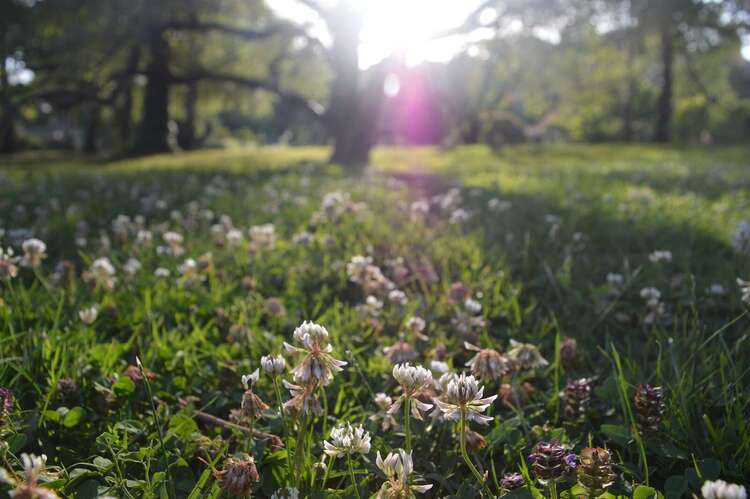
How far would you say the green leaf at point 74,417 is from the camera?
6.35 feet

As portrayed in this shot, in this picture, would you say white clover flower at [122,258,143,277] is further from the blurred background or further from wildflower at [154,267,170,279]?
the blurred background

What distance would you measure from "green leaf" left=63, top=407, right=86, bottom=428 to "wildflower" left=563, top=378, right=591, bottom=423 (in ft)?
5.19

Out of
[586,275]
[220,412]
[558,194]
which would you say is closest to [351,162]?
[558,194]

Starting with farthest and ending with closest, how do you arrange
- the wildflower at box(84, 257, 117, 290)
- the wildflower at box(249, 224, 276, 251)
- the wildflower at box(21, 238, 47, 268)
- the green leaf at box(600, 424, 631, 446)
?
the wildflower at box(249, 224, 276, 251)
the wildflower at box(84, 257, 117, 290)
the wildflower at box(21, 238, 47, 268)
the green leaf at box(600, 424, 631, 446)

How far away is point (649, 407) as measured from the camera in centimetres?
177

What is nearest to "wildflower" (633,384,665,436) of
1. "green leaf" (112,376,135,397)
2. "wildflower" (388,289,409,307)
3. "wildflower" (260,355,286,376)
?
"wildflower" (260,355,286,376)

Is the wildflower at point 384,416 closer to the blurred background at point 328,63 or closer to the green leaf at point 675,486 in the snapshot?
the green leaf at point 675,486

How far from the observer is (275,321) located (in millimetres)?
2906

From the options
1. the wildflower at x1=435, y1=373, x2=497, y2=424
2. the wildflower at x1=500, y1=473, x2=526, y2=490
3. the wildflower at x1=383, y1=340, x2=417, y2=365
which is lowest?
the wildflower at x1=500, y1=473, x2=526, y2=490

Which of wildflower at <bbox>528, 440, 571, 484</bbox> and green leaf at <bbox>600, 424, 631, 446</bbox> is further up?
wildflower at <bbox>528, 440, 571, 484</bbox>

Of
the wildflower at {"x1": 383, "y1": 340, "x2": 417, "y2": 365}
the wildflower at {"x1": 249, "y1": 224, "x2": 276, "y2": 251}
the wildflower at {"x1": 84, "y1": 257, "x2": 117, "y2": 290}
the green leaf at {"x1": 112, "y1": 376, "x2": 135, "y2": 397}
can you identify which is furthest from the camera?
the wildflower at {"x1": 249, "y1": 224, "x2": 276, "y2": 251}

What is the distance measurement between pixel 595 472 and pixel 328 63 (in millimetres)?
19478

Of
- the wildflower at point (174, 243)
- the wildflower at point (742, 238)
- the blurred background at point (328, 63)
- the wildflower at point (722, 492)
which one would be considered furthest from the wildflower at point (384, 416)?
the blurred background at point (328, 63)

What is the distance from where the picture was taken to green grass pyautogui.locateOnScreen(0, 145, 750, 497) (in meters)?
1.80
